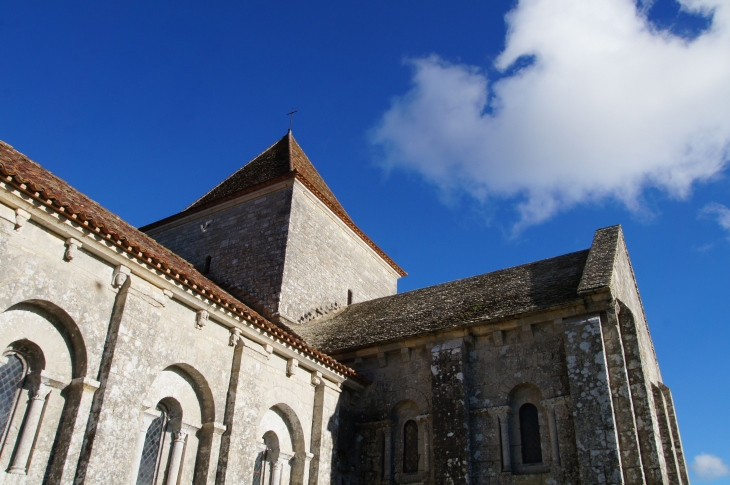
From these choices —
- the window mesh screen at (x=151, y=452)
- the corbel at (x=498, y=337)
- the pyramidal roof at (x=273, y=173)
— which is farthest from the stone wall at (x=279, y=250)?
the window mesh screen at (x=151, y=452)

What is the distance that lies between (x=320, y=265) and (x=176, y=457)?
1010 cm

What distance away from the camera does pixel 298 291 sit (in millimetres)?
18484

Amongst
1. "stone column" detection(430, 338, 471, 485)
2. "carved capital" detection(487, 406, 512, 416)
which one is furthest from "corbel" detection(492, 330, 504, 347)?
"carved capital" detection(487, 406, 512, 416)

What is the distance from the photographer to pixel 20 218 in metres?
8.52

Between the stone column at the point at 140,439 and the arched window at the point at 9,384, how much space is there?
190 cm

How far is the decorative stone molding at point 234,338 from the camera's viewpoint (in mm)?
11750

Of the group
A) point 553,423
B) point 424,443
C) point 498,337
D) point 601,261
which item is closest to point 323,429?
point 424,443

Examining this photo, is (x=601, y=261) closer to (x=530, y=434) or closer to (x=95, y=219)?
(x=530, y=434)

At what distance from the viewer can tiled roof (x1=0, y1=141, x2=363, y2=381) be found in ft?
28.4

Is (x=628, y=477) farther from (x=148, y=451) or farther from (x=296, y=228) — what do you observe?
(x=296, y=228)

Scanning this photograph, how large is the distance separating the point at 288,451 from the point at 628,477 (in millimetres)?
6568

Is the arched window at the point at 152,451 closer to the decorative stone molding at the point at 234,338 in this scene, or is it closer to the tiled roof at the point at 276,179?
the decorative stone molding at the point at 234,338

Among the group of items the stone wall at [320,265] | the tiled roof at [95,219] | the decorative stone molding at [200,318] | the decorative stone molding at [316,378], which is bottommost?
the decorative stone molding at [316,378]

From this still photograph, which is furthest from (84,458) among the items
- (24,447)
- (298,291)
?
(298,291)
